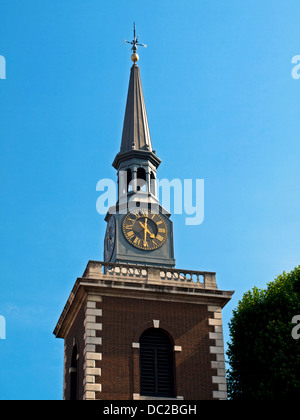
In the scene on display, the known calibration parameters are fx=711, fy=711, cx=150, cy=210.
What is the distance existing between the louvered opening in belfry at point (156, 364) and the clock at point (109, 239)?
620 centimetres

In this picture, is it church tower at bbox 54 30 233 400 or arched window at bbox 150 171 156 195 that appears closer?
church tower at bbox 54 30 233 400

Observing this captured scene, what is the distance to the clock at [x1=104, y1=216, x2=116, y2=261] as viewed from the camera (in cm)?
3503

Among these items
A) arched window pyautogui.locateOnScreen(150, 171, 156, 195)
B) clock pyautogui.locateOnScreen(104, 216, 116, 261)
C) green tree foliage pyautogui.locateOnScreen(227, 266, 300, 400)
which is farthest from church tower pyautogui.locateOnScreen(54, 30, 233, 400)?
arched window pyautogui.locateOnScreen(150, 171, 156, 195)

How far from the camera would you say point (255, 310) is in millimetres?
34719

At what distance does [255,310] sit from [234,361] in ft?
8.91

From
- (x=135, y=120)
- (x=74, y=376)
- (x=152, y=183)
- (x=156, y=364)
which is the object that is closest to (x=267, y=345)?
(x=156, y=364)

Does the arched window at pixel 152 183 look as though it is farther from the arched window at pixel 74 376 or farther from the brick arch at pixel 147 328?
the arched window at pixel 74 376

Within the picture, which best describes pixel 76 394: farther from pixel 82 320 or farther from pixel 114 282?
pixel 114 282

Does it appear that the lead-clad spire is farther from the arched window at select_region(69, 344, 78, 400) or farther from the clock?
the arched window at select_region(69, 344, 78, 400)

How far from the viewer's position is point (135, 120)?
39.6 meters

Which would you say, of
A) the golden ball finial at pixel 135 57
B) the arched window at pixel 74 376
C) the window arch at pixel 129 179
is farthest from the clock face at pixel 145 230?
the golden ball finial at pixel 135 57

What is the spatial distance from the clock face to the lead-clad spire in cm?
434

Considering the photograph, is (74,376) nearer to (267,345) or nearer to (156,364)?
(156,364)

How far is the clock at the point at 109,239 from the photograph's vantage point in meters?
35.0
